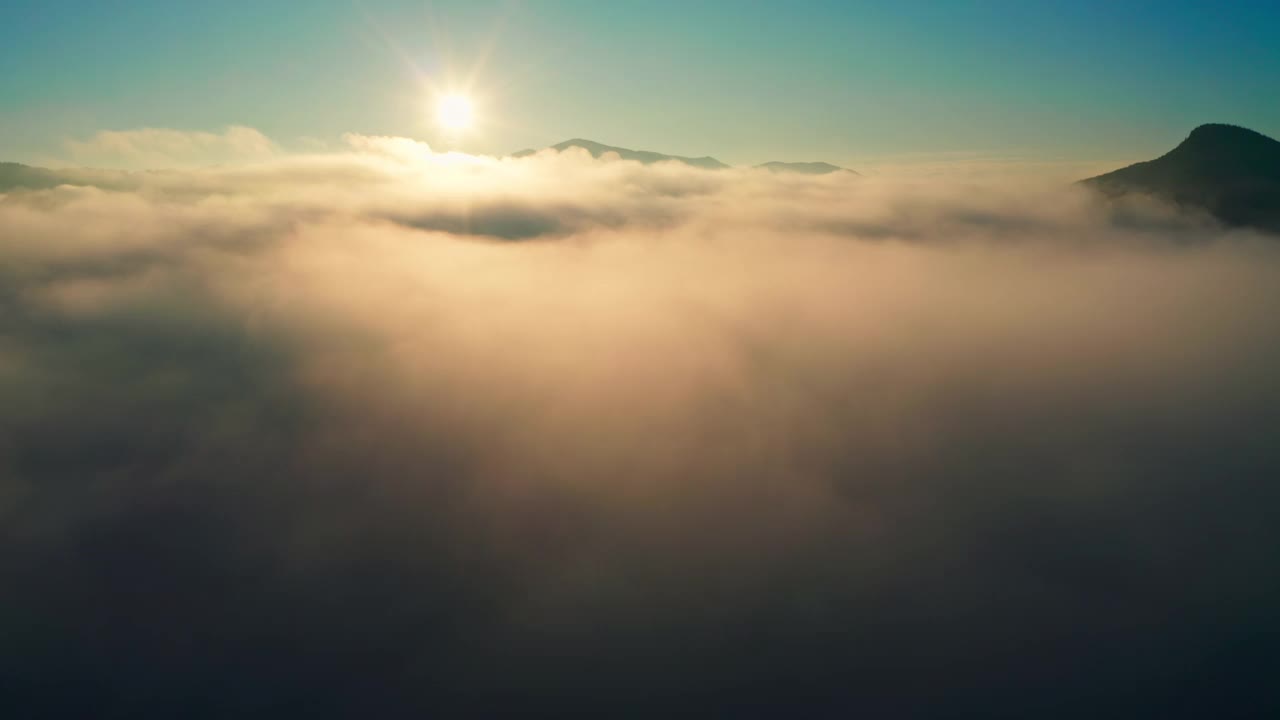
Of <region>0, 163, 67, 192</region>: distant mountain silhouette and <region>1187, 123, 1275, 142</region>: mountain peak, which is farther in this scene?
<region>0, 163, 67, 192</region>: distant mountain silhouette

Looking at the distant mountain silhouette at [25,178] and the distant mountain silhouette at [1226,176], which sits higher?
the distant mountain silhouette at [25,178]

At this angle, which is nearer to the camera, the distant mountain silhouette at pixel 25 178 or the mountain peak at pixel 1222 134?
the mountain peak at pixel 1222 134

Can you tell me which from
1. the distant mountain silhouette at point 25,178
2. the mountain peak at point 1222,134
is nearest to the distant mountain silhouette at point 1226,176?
the mountain peak at point 1222,134

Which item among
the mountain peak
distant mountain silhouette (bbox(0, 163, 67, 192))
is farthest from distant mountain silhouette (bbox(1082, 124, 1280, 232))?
distant mountain silhouette (bbox(0, 163, 67, 192))

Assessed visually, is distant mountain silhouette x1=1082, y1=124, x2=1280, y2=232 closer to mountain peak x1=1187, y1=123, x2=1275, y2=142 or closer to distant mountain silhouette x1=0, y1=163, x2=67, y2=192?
mountain peak x1=1187, y1=123, x2=1275, y2=142

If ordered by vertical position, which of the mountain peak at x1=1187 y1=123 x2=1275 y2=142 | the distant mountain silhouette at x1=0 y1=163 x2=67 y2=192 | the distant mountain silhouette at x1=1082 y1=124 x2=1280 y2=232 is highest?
the distant mountain silhouette at x1=0 y1=163 x2=67 y2=192

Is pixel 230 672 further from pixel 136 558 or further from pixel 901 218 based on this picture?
pixel 901 218

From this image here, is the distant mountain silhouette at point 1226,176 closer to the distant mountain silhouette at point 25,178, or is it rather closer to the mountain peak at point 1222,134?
the mountain peak at point 1222,134

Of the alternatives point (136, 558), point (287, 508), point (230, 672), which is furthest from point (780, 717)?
point (136, 558)

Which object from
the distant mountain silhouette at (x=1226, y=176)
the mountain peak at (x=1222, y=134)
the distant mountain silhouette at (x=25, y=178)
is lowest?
the distant mountain silhouette at (x=1226, y=176)
